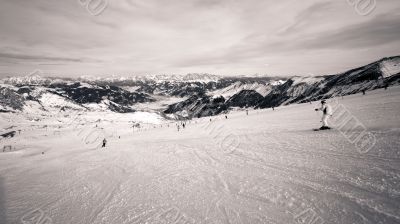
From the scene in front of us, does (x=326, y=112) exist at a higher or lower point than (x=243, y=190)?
higher

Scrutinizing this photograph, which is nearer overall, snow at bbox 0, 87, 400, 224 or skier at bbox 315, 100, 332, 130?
snow at bbox 0, 87, 400, 224

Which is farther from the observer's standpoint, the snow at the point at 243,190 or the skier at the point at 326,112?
the skier at the point at 326,112

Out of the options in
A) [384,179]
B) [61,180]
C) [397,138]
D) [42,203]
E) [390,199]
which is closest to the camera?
[390,199]

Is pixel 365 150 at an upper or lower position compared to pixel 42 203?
upper

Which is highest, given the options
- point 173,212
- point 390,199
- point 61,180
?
point 390,199

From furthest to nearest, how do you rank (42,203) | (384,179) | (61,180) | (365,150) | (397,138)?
1. (61,180)
2. (397,138)
3. (365,150)
4. (42,203)
5. (384,179)

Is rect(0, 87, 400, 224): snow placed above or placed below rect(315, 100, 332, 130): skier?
below

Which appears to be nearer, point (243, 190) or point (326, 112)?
point (243, 190)

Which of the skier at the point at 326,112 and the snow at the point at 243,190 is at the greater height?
the skier at the point at 326,112

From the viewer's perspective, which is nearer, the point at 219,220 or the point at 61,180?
→ the point at 219,220

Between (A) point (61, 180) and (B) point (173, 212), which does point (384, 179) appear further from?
(A) point (61, 180)

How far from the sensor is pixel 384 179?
25.2ft

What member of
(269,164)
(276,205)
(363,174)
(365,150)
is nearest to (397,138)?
(365,150)

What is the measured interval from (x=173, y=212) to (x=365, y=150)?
31.2 feet
